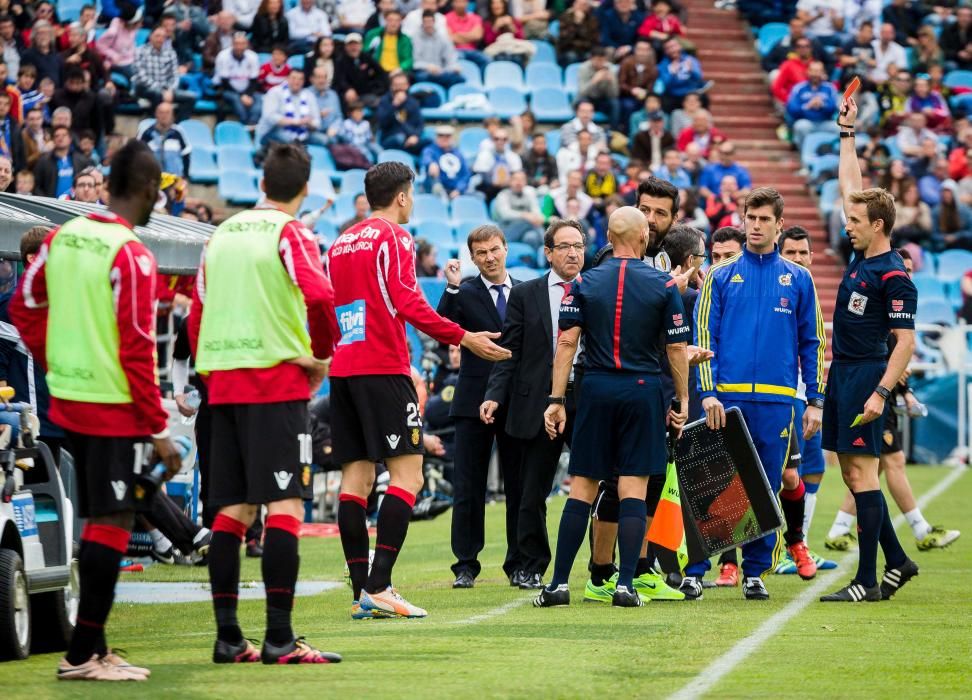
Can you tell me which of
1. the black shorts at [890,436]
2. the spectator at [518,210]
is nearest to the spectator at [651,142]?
the spectator at [518,210]

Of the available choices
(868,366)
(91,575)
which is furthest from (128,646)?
(868,366)

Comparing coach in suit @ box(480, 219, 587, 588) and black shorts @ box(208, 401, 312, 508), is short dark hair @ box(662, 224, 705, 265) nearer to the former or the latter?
coach in suit @ box(480, 219, 587, 588)

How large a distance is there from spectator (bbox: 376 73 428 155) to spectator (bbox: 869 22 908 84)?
9.16 metres

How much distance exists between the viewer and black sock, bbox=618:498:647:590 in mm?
9180

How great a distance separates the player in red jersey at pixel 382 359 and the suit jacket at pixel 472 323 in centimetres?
224

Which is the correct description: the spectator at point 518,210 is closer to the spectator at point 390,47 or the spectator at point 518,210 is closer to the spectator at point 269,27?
the spectator at point 390,47

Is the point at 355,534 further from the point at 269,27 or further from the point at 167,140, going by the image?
the point at 269,27

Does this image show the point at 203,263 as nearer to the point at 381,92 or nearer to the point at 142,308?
the point at 142,308

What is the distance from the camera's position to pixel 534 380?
1078cm

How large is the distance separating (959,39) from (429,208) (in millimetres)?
12276

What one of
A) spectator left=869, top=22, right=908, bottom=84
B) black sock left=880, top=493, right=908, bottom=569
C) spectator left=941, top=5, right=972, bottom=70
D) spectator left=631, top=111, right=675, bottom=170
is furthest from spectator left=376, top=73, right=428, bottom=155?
black sock left=880, top=493, right=908, bottom=569

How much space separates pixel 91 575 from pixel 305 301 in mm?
1443

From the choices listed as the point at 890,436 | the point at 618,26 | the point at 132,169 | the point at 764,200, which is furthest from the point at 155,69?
the point at 132,169

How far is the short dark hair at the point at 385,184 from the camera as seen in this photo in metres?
8.99
